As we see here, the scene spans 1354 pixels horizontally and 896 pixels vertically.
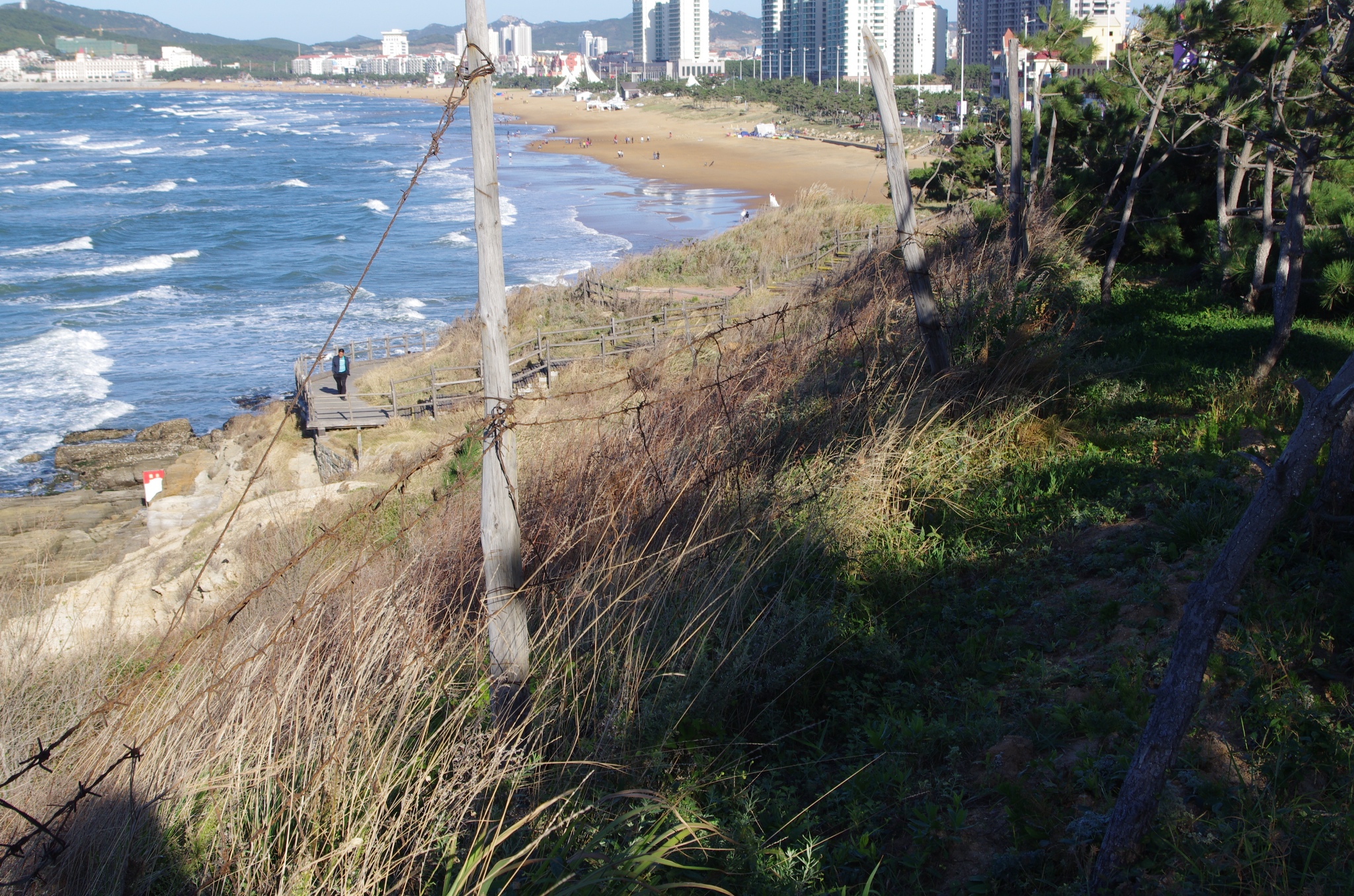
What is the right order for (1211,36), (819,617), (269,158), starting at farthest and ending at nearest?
(269,158) < (1211,36) < (819,617)

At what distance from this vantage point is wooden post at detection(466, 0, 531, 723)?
10.3 feet

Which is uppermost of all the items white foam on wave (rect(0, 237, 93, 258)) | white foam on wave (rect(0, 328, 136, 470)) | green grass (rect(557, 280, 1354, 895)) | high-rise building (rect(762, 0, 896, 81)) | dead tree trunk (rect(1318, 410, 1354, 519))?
high-rise building (rect(762, 0, 896, 81))

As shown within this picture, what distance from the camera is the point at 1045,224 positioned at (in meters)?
10.8

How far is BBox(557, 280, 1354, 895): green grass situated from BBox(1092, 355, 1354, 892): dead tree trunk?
231 millimetres

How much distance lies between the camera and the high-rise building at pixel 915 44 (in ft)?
492

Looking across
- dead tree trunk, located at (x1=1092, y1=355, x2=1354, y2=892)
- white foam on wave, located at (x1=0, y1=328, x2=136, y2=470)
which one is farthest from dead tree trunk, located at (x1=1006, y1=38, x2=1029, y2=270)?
white foam on wave, located at (x1=0, y1=328, x2=136, y2=470)

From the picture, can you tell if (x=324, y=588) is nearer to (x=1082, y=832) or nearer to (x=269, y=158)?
(x=1082, y=832)

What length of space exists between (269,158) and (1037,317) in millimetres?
75020

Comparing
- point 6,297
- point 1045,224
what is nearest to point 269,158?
point 6,297

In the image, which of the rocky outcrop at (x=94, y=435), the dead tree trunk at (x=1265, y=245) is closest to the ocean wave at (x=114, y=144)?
the rocky outcrop at (x=94, y=435)

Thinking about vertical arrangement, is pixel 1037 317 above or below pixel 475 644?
above

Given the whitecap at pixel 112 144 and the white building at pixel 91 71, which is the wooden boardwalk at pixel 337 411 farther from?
the white building at pixel 91 71

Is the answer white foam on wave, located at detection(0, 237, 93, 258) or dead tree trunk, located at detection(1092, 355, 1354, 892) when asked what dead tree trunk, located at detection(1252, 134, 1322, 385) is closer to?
dead tree trunk, located at detection(1092, 355, 1354, 892)

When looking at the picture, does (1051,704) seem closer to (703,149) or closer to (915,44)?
(703,149)
